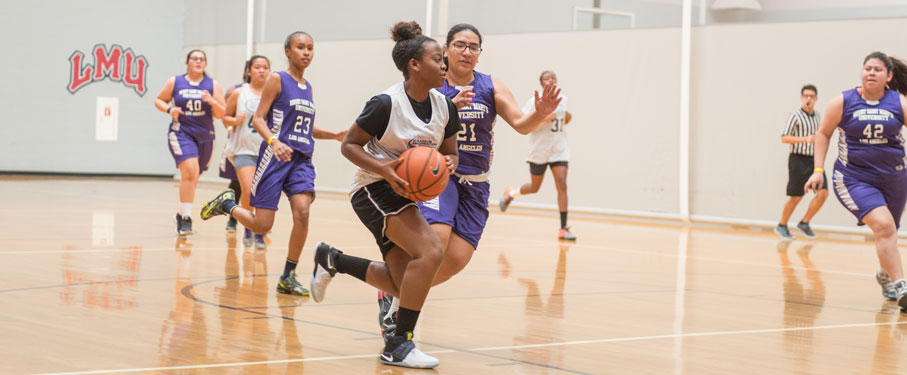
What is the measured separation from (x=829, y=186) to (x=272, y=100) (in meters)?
9.08

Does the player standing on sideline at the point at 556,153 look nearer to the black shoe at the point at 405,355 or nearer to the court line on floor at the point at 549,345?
the court line on floor at the point at 549,345

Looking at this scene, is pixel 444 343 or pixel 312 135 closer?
pixel 444 343

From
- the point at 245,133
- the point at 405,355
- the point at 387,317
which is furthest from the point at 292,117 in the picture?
the point at 405,355

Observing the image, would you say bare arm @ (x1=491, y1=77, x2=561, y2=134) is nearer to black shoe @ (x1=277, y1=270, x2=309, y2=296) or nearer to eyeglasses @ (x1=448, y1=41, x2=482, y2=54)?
eyeglasses @ (x1=448, y1=41, x2=482, y2=54)

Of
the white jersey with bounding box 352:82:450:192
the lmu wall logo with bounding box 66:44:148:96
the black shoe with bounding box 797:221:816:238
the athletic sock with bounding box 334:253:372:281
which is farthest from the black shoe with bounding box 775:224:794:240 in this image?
the lmu wall logo with bounding box 66:44:148:96

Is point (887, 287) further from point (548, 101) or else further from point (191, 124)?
A: point (191, 124)

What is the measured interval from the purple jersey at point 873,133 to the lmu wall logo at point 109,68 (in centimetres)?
1792

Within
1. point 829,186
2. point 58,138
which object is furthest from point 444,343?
point 58,138

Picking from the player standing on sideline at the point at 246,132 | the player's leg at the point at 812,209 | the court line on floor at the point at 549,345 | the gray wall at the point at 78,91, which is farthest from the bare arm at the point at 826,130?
the gray wall at the point at 78,91

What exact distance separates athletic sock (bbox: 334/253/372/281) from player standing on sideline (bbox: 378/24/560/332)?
247 millimetres

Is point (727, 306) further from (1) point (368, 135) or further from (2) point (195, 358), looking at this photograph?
(2) point (195, 358)

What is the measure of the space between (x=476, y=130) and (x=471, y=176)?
261mm

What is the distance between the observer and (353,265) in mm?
5039

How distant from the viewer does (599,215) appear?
1639cm
